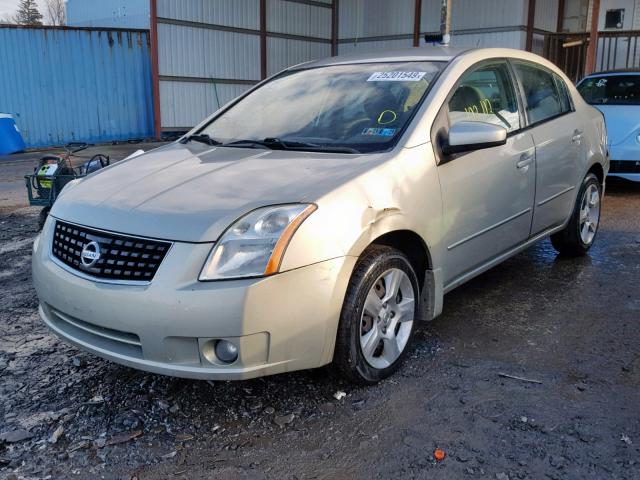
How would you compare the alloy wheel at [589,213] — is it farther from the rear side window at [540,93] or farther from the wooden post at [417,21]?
the wooden post at [417,21]

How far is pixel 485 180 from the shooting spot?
3.75 meters

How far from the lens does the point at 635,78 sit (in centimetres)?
880

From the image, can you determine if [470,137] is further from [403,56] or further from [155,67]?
[155,67]

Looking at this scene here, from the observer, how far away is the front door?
11.6ft

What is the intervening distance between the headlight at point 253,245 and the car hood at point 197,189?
0.05 meters

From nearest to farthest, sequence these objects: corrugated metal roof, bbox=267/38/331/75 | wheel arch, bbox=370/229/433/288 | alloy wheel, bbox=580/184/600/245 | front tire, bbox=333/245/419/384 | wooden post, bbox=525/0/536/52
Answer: front tire, bbox=333/245/419/384 < wheel arch, bbox=370/229/433/288 < alloy wheel, bbox=580/184/600/245 < wooden post, bbox=525/0/536/52 < corrugated metal roof, bbox=267/38/331/75

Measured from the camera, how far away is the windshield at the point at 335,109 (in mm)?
3498

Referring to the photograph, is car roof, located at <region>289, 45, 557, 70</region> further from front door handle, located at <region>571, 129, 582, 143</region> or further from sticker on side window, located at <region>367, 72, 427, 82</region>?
front door handle, located at <region>571, 129, 582, 143</region>

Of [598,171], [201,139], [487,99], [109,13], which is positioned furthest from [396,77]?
[109,13]

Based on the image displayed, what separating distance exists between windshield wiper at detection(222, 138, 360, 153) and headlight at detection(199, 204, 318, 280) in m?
0.75

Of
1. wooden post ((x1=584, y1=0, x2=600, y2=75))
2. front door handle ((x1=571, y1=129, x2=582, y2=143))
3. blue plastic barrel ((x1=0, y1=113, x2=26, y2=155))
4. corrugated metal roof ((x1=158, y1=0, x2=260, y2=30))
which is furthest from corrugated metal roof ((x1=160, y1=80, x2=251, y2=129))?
front door handle ((x1=571, y1=129, x2=582, y2=143))

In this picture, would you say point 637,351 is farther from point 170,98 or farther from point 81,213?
point 170,98

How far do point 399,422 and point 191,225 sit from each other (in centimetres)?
127

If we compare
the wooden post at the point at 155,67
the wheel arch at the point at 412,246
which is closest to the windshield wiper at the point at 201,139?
the wheel arch at the point at 412,246
